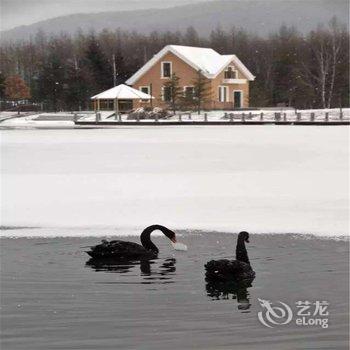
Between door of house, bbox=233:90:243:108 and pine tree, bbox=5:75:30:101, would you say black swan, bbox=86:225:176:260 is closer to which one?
door of house, bbox=233:90:243:108

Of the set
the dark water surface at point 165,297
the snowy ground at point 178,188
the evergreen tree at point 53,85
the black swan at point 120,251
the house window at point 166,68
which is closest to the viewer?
the dark water surface at point 165,297

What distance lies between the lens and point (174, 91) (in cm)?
7150

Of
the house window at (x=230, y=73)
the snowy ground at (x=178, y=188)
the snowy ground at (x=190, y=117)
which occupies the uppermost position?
the house window at (x=230, y=73)

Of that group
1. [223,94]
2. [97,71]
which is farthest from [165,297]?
[97,71]

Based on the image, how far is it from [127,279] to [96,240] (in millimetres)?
2958

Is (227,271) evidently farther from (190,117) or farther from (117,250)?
(190,117)

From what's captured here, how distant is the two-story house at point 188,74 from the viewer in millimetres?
75500

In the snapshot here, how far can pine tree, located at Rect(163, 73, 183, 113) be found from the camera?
7138 centimetres

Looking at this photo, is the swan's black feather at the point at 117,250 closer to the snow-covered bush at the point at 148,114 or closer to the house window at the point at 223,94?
the snow-covered bush at the point at 148,114

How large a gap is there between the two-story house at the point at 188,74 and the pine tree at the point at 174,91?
90cm

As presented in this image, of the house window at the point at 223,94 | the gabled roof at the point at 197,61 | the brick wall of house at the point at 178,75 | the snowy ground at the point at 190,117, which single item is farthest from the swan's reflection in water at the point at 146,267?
the house window at the point at 223,94

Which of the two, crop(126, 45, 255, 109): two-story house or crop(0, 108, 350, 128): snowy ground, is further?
crop(126, 45, 255, 109): two-story house

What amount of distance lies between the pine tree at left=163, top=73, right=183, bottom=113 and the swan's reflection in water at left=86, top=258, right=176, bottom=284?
58918 mm

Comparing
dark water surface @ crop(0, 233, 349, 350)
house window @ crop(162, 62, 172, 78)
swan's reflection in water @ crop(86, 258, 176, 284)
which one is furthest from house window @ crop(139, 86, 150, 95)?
swan's reflection in water @ crop(86, 258, 176, 284)
